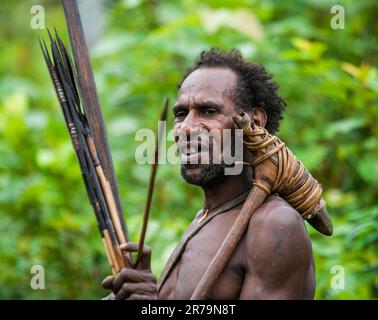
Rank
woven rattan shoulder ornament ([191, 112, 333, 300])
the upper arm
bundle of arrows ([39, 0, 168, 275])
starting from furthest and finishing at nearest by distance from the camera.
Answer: bundle of arrows ([39, 0, 168, 275]), woven rattan shoulder ornament ([191, 112, 333, 300]), the upper arm

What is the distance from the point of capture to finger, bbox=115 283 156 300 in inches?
98.2

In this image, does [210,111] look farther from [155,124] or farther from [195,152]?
[155,124]

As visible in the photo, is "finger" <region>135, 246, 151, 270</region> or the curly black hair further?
the curly black hair

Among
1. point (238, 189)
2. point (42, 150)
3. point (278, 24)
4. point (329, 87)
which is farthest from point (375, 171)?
point (238, 189)

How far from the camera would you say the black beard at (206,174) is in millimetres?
2709

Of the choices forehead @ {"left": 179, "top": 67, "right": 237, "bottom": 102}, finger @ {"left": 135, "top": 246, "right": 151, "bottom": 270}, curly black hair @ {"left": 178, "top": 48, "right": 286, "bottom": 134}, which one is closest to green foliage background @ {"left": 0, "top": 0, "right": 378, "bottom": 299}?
curly black hair @ {"left": 178, "top": 48, "right": 286, "bottom": 134}

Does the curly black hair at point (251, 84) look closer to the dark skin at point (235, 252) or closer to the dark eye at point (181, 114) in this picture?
the dark skin at point (235, 252)

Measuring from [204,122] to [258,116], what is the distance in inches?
9.4

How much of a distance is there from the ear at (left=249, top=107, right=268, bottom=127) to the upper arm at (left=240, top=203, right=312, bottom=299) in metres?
0.39

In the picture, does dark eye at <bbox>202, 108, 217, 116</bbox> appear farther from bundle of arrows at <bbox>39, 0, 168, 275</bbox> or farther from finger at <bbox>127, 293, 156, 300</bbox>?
finger at <bbox>127, 293, 156, 300</bbox>

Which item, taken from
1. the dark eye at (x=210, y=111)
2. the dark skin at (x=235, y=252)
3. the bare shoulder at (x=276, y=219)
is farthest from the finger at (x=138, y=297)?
the dark eye at (x=210, y=111)

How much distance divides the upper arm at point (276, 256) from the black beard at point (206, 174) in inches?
9.4

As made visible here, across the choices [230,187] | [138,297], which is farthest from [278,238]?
[138,297]

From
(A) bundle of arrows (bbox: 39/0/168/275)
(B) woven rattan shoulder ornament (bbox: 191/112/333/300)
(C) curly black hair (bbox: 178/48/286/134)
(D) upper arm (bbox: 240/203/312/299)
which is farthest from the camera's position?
(C) curly black hair (bbox: 178/48/286/134)
